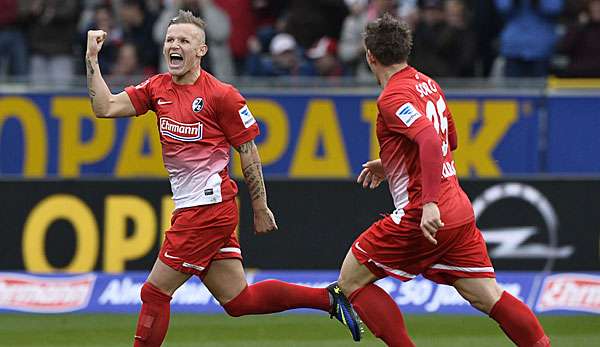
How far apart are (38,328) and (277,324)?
1.87 meters

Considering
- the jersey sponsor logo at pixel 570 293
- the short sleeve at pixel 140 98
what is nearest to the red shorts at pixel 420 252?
the short sleeve at pixel 140 98

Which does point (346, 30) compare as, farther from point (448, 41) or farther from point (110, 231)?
point (110, 231)

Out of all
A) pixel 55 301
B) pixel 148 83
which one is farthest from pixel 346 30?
pixel 148 83

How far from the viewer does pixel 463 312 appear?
451 inches

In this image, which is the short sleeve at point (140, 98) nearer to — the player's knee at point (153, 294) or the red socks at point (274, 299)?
the player's knee at point (153, 294)

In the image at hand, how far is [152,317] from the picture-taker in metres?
7.93

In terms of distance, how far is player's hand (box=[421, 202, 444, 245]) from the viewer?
7.20 m

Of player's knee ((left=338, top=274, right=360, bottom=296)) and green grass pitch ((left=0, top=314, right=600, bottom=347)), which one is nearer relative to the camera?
player's knee ((left=338, top=274, right=360, bottom=296))

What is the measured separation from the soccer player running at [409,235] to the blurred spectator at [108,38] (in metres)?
8.45

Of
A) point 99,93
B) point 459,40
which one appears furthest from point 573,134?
point 99,93

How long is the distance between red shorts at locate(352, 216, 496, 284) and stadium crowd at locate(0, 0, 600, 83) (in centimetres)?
759

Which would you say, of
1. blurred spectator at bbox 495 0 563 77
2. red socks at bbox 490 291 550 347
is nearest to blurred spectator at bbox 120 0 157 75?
blurred spectator at bbox 495 0 563 77

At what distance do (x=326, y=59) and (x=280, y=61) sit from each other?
516mm

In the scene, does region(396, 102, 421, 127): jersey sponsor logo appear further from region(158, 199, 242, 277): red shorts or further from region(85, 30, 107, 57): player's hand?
region(85, 30, 107, 57): player's hand
